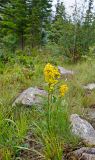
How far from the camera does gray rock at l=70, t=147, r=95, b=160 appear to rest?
7.83 feet

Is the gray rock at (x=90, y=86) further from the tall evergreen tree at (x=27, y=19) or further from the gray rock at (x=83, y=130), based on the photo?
the tall evergreen tree at (x=27, y=19)

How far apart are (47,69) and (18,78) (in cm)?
325

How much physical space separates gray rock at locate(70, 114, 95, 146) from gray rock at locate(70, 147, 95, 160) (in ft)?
0.66

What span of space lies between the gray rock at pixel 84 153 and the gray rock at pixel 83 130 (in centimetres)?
20

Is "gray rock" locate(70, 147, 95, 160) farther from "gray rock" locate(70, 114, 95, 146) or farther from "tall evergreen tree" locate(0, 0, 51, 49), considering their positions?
"tall evergreen tree" locate(0, 0, 51, 49)

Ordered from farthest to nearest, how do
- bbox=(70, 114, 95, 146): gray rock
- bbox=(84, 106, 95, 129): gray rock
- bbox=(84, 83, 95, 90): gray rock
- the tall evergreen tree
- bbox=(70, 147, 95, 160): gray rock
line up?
the tall evergreen tree → bbox=(84, 83, 95, 90): gray rock → bbox=(84, 106, 95, 129): gray rock → bbox=(70, 114, 95, 146): gray rock → bbox=(70, 147, 95, 160): gray rock

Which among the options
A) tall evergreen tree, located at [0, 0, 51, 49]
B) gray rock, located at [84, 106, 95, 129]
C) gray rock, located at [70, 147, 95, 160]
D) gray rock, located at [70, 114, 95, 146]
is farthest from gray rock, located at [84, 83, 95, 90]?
tall evergreen tree, located at [0, 0, 51, 49]

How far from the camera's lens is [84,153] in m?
2.46

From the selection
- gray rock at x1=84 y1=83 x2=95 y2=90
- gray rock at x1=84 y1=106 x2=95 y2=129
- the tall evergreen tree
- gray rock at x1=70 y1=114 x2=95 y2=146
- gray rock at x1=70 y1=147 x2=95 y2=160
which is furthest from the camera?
the tall evergreen tree

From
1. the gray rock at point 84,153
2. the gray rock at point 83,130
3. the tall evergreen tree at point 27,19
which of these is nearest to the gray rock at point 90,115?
the gray rock at point 83,130

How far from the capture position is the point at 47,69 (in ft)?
8.12

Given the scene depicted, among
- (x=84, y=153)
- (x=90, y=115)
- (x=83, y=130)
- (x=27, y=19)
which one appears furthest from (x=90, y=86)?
(x=27, y=19)

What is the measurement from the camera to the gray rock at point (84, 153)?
2386 millimetres

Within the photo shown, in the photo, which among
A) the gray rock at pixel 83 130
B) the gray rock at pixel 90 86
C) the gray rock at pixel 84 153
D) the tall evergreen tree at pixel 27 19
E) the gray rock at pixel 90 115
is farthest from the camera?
the tall evergreen tree at pixel 27 19
